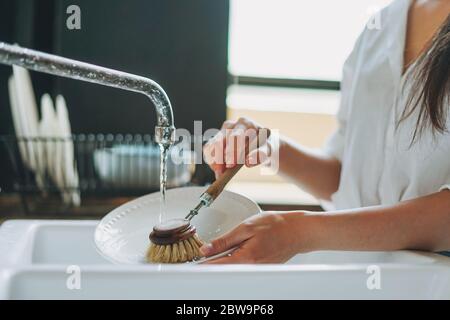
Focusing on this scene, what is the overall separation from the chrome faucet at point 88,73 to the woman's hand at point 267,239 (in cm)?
15

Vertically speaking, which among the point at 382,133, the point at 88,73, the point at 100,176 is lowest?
the point at 100,176

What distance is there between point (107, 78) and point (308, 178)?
0.54m

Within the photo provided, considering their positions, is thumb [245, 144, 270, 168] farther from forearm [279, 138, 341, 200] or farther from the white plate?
forearm [279, 138, 341, 200]

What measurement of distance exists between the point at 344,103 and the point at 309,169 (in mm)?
138

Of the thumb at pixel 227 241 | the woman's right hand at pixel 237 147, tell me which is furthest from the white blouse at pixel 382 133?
the thumb at pixel 227 241

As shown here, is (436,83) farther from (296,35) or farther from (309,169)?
(296,35)

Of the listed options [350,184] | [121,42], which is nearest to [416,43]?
[350,184]

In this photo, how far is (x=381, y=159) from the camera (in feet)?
2.78

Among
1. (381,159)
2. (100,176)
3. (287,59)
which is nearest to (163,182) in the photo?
(381,159)

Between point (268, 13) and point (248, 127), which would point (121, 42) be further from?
point (248, 127)

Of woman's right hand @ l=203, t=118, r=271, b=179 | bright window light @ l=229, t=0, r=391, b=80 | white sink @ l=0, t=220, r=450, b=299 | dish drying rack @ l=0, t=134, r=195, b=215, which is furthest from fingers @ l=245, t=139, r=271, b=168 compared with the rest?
bright window light @ l=229, t=0, r=391, b=80

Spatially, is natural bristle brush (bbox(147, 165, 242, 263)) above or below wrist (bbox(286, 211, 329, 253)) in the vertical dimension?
below

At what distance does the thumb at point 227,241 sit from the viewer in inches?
22.4

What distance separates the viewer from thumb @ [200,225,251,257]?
57 cm
